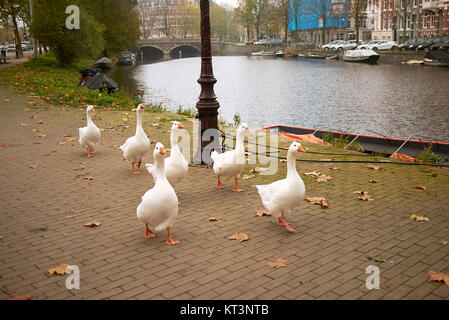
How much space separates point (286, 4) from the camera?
277 ft

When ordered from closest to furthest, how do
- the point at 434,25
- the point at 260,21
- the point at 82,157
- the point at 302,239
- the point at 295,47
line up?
1. the point at 302,239
2. the point at 82,157
3. the point at 434,25
4. the point at 295,47
5. the point at 260,21

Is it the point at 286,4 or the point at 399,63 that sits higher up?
the point at 286,4

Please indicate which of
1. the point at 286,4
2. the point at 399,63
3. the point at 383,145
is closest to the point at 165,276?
the point at 383,145

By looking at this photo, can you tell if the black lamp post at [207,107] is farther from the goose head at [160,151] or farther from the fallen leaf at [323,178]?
the goose head at [160,151]

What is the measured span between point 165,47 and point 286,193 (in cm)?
9904

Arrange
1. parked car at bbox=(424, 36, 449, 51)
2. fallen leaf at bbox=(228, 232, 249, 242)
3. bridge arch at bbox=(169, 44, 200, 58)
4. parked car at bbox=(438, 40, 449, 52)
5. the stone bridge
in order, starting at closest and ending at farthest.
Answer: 1. fallen leaf at bbox=(228, 232, 249, 242)
2. parked car at bbox=(438, 40, 449, 52)
3. parked car at bbox=(424, 36, 449, 51)
4. the stone bridge
5. bridge arch at bbox=(169, 44, 200, 58)

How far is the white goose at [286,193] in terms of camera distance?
222 inches

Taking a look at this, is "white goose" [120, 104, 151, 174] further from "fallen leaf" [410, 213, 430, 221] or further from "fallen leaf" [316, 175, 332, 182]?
"fallen leaf" [410, 213, 430, 221]

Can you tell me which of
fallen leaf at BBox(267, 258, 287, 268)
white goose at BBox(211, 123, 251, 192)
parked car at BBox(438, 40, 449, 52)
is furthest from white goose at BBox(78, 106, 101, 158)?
parked car at BBox(438, 40, 449, 52)

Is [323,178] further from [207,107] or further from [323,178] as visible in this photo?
[207,107]

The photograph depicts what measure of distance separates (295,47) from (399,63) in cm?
3134

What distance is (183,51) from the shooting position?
111m

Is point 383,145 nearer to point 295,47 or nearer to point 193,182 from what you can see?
point 193,182

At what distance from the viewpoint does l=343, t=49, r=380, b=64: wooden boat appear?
55.3 metres
